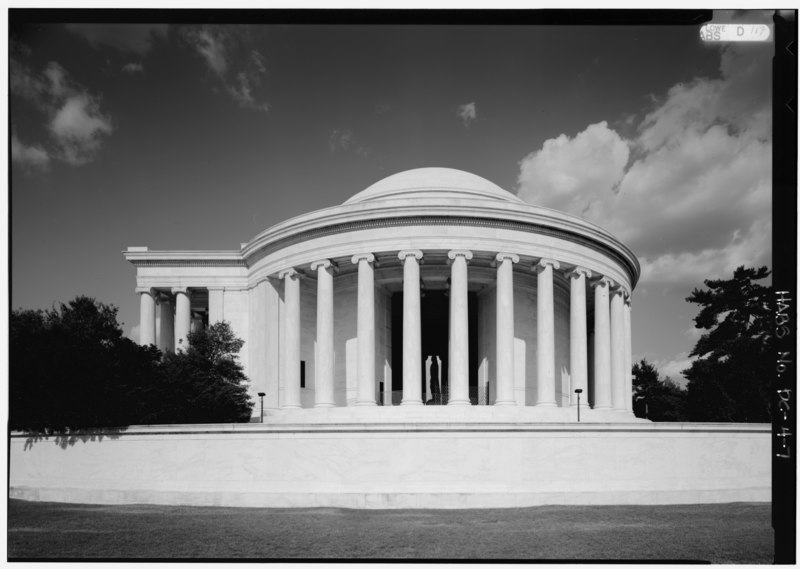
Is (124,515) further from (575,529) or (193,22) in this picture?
(193,22)

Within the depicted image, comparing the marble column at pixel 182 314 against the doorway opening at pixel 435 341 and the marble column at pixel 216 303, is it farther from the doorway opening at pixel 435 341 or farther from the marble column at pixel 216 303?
the doorway opening at pixel 435 341

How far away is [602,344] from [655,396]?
101 ft

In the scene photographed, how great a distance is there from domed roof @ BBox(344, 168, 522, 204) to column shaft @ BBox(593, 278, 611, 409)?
758 centimetres

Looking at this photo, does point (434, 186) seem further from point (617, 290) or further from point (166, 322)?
point (166, 322)

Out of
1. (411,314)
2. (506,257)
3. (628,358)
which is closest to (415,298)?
(411,314)

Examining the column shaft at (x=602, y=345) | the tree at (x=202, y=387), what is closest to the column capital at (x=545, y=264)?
the column shaft at (x=602, y=345)

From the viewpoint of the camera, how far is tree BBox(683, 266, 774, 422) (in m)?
33.7

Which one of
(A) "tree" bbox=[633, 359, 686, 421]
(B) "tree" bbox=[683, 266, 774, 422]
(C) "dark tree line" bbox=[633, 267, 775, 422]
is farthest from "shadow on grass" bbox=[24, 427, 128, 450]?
(A) "tree" bbox=[633, 359, 686, 421]

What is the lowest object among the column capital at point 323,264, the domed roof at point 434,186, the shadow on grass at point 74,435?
the shadow on grass at point 74,435

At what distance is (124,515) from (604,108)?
2068 centimetres

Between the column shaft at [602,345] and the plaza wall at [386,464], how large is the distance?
13.4 metres

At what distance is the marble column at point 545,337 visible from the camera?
1683 inches

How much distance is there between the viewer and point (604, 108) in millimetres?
22891

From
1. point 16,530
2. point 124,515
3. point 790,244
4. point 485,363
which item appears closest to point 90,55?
point 16,530
